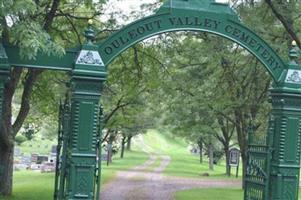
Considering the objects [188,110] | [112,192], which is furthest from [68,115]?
[188,110]

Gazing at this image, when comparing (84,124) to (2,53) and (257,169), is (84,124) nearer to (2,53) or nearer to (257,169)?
(2,53)

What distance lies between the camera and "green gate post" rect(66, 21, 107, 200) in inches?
367

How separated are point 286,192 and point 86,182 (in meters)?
3.75

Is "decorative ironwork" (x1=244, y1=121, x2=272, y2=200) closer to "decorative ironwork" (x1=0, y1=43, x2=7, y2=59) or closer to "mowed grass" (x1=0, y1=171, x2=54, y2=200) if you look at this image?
"decorative ironwork" (x1=0, y1=43, x2=7, y2=59)

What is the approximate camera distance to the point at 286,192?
34.6 ft

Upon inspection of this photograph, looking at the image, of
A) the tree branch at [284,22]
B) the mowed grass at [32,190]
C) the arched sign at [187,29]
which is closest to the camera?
the arched sign at [187,29]

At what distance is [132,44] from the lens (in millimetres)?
9844

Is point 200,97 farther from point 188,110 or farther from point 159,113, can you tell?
point 159,113

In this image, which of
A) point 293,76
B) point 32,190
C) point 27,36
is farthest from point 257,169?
point 32,190

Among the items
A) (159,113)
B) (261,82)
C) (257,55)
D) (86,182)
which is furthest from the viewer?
(159,113)

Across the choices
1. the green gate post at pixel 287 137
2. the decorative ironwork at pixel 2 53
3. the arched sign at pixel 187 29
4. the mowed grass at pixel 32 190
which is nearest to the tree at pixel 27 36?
the decorative ironwork at pixel 2 53

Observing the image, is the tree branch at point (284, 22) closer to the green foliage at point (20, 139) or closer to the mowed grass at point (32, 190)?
the mowed grass at point (32, 190)

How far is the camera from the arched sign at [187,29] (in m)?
9.88

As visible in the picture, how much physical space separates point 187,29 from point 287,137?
2.70m
